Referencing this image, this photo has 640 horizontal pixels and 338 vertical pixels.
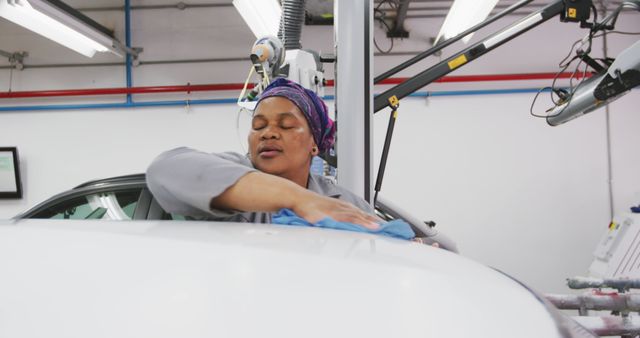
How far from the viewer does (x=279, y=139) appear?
1184 millimetres

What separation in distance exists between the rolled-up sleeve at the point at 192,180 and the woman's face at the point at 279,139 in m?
0.35

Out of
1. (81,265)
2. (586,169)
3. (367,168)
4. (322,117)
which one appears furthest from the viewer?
(586,169)

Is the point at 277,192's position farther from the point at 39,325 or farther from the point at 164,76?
the point at 164,76

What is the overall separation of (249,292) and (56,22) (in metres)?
3.51

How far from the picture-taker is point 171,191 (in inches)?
29.3

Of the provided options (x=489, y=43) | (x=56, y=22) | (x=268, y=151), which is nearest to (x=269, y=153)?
(x=268, y=151)

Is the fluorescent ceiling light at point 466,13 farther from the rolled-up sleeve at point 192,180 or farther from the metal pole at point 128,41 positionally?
the metal pole at point 128,41

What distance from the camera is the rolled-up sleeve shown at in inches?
26.9


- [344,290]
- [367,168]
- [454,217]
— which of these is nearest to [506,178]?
[454,217]

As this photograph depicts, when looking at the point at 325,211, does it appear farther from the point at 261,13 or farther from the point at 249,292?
the point at 261,13

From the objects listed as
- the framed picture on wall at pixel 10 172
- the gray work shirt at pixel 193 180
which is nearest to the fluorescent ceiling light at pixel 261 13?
the gray work shirt at pixel 193 180

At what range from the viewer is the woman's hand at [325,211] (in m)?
0.63

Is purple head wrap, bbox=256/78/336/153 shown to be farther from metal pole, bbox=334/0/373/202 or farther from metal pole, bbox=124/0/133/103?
metal pole, bbox=124/0/133/103

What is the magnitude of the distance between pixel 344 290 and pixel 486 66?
436 cm
